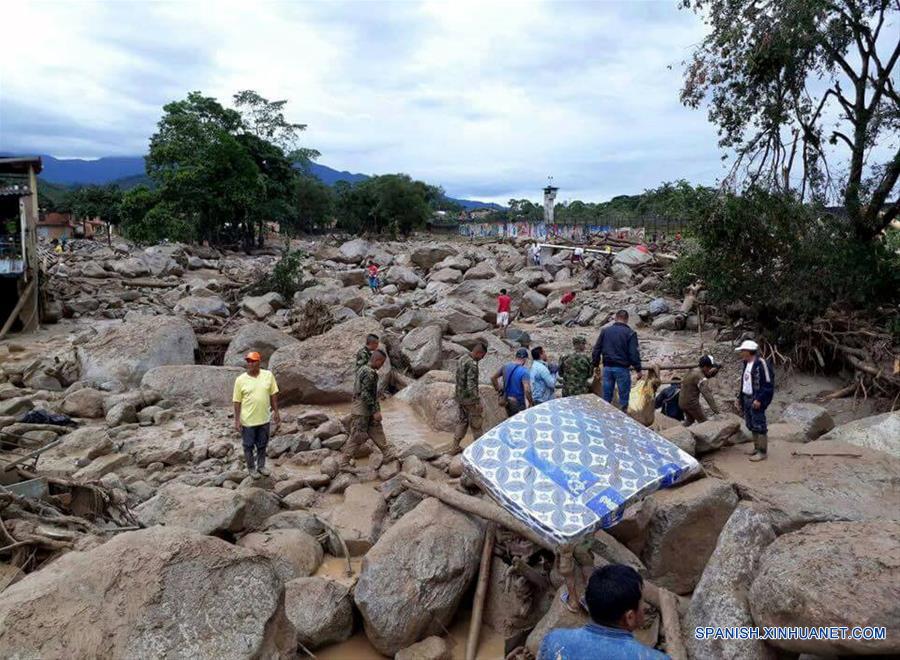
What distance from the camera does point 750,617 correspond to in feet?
12.7

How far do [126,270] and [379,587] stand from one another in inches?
955

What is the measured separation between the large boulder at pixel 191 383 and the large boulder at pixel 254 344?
1.43 m

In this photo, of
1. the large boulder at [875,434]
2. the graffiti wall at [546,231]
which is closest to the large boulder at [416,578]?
the large boulder at [875,434]

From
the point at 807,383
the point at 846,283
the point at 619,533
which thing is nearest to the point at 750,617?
the point at 619,533

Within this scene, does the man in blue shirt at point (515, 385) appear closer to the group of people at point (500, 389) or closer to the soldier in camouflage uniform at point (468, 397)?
the group of people at point (500, 389)

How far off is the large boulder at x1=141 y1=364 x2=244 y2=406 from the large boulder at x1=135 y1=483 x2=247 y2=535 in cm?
481

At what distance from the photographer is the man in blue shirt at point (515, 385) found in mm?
7637

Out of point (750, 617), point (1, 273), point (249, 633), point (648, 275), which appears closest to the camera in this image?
point (249, 633)

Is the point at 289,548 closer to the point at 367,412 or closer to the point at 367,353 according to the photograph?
the point at 367,412

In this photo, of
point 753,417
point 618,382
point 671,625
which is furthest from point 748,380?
point 671,625

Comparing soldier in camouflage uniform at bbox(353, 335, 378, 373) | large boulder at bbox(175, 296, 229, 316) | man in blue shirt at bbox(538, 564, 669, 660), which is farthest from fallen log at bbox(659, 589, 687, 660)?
large boulder at bbox(175, 296, 229, 316)

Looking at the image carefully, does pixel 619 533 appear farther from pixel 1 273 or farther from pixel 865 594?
pixel 1 273

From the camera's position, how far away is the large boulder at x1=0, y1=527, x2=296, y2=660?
3248mm

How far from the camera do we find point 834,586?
3412mm
